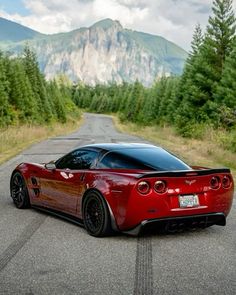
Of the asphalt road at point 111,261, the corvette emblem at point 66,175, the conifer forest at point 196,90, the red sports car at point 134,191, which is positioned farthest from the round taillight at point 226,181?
the conifer forest at point 196,90

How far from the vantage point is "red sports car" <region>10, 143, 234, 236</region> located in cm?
653

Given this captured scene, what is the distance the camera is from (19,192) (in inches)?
359

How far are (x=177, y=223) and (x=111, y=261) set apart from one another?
1315 millimetres

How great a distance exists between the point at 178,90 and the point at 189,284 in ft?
136

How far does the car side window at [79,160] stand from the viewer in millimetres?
7624

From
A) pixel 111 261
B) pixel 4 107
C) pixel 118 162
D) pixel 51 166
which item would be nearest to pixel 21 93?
pixel 4 107

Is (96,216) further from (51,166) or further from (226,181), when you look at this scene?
(226,181)

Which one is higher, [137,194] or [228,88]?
[228,88]

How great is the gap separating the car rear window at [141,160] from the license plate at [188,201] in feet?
1.73

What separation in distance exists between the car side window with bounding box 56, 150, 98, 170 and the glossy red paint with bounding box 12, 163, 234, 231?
16cm

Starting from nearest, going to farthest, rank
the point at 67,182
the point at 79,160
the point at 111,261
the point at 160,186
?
1. the point at 111,261
2. the point at 160,186
3. the point at 67,182
4. the point at 79,160

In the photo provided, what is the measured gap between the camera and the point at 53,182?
8.11m

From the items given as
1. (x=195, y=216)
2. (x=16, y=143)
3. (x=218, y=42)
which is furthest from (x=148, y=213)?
(x=218, y=42)

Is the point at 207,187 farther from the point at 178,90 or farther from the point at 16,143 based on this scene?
the point at 178,90
